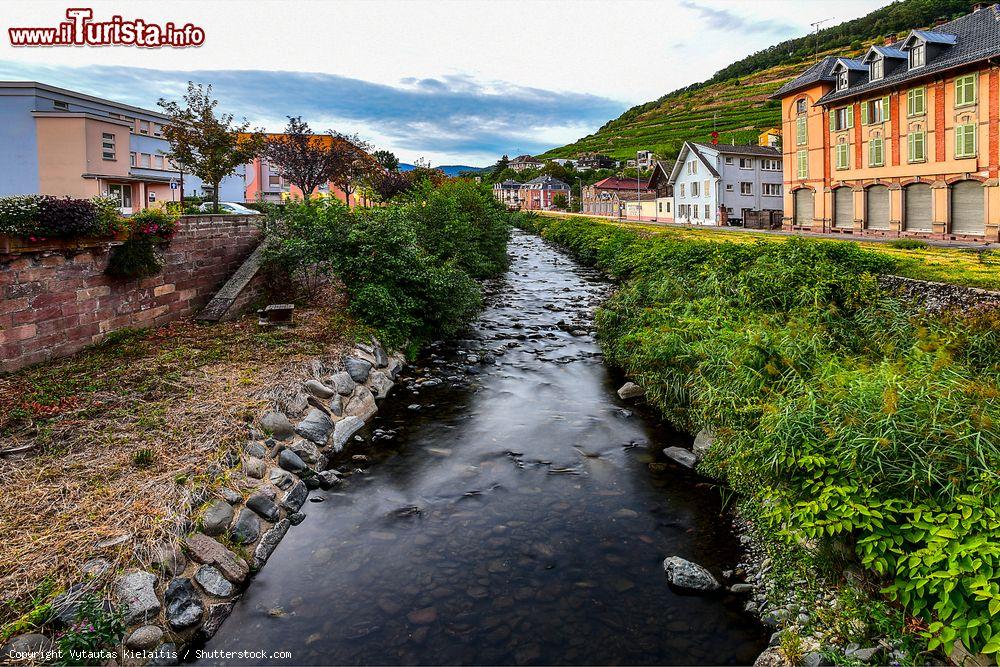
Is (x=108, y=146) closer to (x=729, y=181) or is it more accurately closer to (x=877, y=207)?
(x=877, y=207)

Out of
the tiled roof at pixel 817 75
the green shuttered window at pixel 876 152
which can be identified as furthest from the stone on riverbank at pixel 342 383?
the tiled roof at pixel 817 75

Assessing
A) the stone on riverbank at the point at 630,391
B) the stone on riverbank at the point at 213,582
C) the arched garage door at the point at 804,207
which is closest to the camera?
the stone on riverbank at the point at 213,582

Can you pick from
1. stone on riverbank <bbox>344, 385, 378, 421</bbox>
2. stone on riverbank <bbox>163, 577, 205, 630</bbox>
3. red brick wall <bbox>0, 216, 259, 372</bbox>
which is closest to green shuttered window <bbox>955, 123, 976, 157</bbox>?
stone on riverbank <bbox>344, 385, 378, 421</bbox>

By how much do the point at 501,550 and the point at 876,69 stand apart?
38.2 metres

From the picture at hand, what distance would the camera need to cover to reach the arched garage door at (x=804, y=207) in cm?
4116

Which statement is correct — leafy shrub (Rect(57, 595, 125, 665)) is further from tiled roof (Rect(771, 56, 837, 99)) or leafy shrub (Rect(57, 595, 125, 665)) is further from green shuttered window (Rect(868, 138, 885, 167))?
tiled roof (Rect(771, 56, 837, 99))

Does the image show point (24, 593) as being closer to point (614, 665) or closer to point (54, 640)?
point (54, 640)

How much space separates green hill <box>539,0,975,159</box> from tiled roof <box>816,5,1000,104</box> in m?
69.0

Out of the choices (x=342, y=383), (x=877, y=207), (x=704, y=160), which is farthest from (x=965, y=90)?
(x=342, y=383)

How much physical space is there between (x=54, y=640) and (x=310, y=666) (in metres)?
2.06

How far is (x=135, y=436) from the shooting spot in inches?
319

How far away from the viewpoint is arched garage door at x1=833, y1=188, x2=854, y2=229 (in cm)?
3703

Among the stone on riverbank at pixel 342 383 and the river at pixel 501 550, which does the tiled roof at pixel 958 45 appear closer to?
the river at pixel 501 550

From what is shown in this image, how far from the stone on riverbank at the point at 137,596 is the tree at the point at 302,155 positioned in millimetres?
33507
